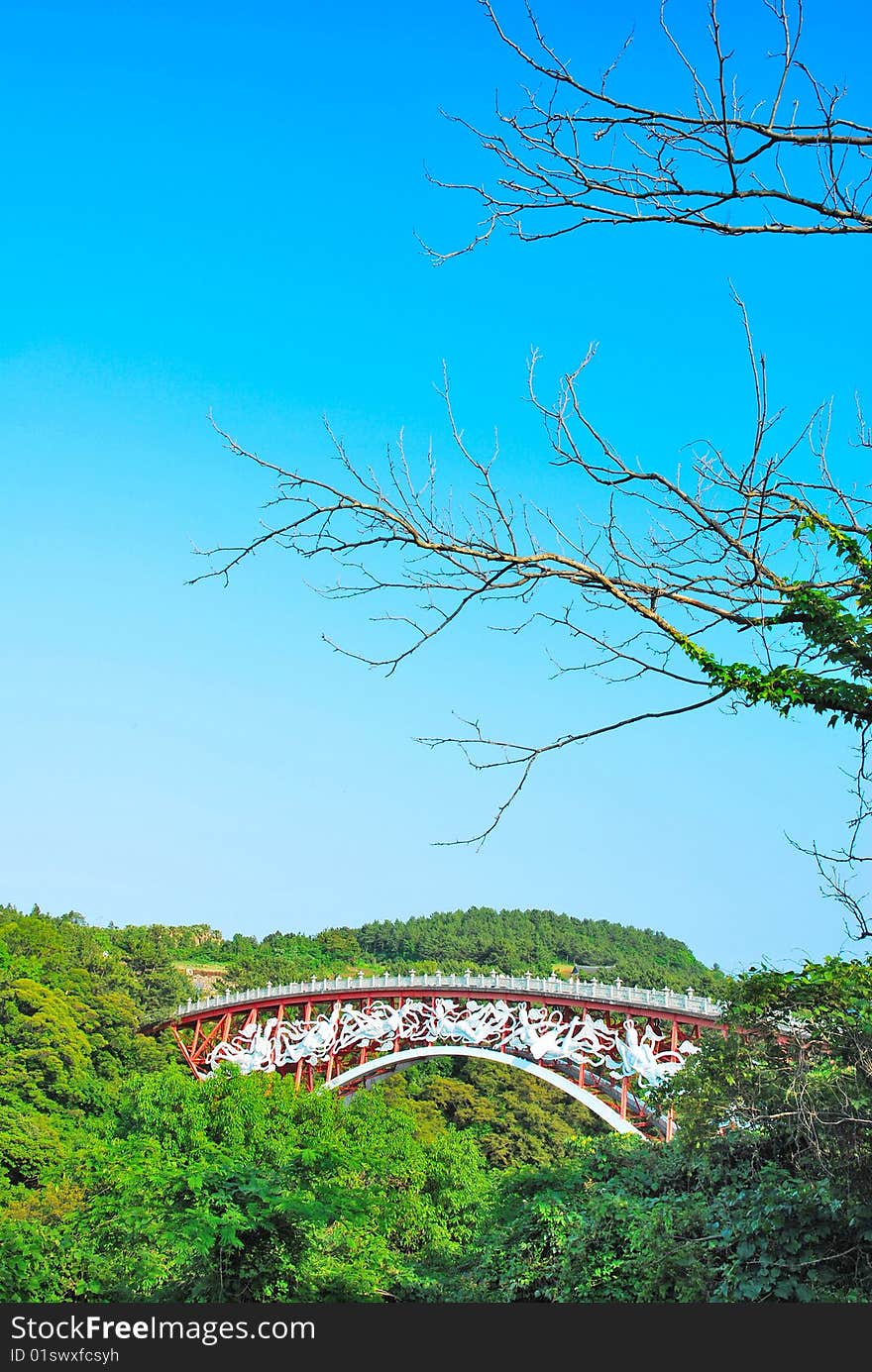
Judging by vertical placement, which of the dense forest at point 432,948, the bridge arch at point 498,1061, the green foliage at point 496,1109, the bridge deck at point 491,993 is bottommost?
the green foliage at point 496,1109

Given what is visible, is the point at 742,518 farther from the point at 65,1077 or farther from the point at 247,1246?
the point at 65,1077

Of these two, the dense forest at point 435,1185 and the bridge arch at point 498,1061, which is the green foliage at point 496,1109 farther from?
the bridge arch at point 498,1061

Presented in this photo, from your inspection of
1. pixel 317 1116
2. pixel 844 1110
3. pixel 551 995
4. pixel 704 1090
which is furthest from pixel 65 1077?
pixel 844 1110

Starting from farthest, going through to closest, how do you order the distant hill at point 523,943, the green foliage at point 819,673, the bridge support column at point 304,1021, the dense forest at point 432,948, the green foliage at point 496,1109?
the distant hill at point 523,943 < the dense forest at point 432,948 < the bridge support column at point 304,1021 < the green foliage at point 496,1109 < the green foliage at point 819,673

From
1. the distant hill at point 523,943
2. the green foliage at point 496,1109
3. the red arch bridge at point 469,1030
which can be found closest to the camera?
the red arch bridge at point 469,1030

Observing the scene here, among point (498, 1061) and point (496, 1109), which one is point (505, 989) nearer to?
point (498, 1061)

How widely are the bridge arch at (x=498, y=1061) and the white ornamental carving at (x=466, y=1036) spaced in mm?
299

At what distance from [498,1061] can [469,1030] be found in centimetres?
174

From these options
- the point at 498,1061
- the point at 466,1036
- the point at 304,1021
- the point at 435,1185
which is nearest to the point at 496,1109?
the point at 498,1061

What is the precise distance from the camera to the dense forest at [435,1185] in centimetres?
Answer: 520

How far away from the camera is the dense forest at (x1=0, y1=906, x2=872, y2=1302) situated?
17.1ft

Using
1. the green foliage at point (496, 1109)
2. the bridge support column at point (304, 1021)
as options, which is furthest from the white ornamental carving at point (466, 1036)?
the green foliage at point (496, 1109)

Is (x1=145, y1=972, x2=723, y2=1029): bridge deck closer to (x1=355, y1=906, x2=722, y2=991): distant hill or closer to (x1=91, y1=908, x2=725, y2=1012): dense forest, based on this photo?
(x1=91, y1=908, x2=725, y2=1012): dense forest

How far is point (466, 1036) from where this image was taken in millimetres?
22375
